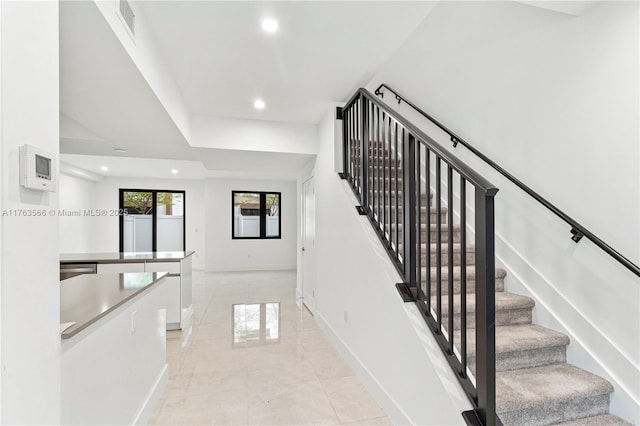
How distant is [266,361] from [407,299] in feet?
5.61

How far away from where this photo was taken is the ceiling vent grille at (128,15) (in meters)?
1.63

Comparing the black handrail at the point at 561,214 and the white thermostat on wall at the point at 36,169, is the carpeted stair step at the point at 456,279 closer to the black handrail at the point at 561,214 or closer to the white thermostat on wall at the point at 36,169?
the black handrail at the point at 561,214

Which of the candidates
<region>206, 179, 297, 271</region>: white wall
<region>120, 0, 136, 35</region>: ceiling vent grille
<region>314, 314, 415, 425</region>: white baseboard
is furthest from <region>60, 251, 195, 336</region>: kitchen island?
<region>206, 179, 297, 271</region>: white wall

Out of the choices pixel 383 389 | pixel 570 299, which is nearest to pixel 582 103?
pixel 570 299

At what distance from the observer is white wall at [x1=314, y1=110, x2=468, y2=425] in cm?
168

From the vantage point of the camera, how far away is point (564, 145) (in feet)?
6.66

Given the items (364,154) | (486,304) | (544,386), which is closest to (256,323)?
(364,154)

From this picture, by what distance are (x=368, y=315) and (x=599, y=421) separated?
1387 millimetres

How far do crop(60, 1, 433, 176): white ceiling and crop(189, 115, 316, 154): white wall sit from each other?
168 mm

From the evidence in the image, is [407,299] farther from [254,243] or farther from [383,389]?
[254,243]

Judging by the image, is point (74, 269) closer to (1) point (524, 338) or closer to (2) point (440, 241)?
(2) point (440, 241)

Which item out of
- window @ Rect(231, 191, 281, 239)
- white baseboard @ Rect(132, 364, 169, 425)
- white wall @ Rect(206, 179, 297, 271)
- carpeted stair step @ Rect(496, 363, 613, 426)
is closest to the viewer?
carpeted stair step @ Rect(496, 363, 613, 426)

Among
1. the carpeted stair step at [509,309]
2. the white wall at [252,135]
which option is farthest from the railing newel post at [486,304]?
the white wall at [252,135]

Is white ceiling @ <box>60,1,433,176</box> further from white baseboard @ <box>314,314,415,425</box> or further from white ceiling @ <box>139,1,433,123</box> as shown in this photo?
white baseboard @ <box>314,314,415,425</box>
